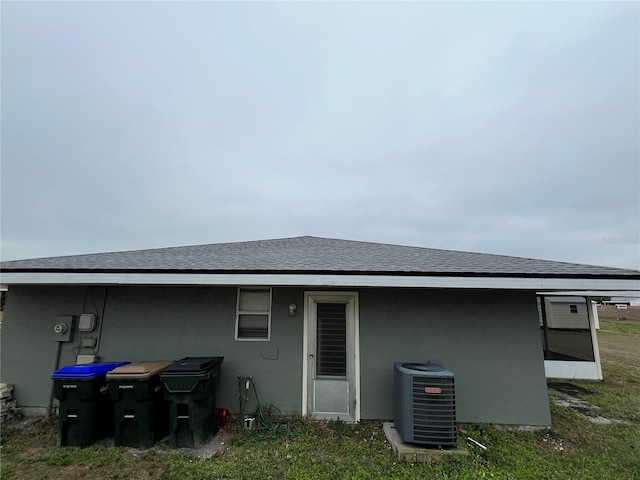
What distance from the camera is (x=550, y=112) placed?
923 cm

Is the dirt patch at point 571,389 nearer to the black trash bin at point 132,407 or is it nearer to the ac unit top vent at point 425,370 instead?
the ac unit top vent at point 425,370

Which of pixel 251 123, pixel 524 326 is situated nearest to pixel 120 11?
pixel 251 123

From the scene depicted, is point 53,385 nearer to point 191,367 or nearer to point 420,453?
point 191,367

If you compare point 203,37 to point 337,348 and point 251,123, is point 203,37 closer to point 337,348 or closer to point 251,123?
point 251,123

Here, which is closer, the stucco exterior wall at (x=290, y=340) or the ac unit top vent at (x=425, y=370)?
the ac unit top vent at (x=425, y=370)

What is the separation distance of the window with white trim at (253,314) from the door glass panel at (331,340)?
842mm

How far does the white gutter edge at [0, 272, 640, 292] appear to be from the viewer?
353 cm

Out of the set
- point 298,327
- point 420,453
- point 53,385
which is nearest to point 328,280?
point 298,327

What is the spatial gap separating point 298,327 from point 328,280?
1130mm

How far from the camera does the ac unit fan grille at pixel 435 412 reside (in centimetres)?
315

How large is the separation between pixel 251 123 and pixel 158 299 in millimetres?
9609

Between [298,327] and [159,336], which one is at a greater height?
[298,327]

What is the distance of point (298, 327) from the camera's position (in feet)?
14.1

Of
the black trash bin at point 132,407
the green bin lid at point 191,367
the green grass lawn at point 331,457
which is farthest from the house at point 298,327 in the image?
the black trash bin at point 132,407
